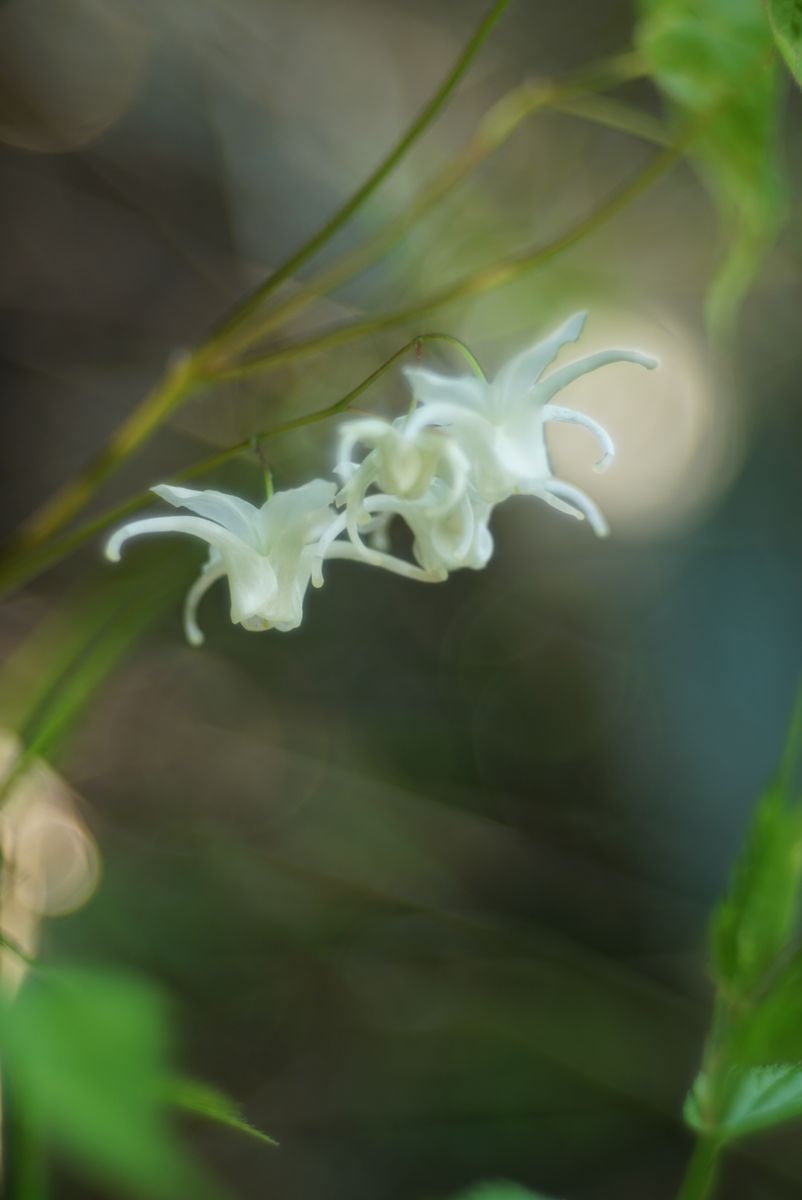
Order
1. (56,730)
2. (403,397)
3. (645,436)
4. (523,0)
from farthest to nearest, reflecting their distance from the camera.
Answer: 1. (645,436)
2. (523,0)
3. (403,397)
4. (56,730)

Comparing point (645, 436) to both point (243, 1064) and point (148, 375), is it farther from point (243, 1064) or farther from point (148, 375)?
point (243, 1064)

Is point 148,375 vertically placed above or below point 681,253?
below

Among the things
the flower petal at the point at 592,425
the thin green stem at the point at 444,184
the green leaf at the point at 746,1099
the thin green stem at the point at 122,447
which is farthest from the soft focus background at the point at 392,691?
the green leaf at the point at 746,1099

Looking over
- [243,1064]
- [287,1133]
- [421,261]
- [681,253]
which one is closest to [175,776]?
[243,1064]

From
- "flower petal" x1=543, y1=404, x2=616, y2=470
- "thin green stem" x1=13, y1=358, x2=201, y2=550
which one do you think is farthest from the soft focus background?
"flower petal" x1=543, y1=404, x2=616, y2=470

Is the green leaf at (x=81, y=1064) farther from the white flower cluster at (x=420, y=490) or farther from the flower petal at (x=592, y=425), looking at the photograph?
the flower petal at (x=592, y=425)

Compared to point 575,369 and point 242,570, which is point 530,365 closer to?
point 575,369

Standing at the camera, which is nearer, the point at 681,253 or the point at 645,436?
the point at 681,253
